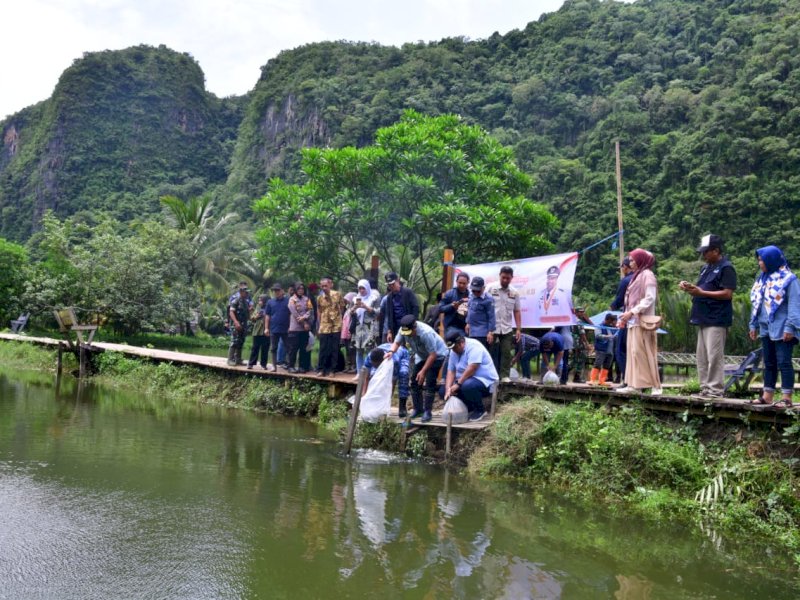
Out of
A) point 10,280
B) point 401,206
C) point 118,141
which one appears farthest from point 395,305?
point 118,141

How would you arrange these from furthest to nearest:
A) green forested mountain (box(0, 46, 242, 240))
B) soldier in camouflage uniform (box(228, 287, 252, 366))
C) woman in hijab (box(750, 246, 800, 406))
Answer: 1. green forested mountain (box(0, 46, 242, 240))
2. soldier in camouflage uniform (box(228, 287, 252, 366))
3. woman in hijab (box(750, 246, 800, 406))

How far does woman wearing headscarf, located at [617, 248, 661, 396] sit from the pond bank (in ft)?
1.03

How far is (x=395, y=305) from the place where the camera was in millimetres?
9242

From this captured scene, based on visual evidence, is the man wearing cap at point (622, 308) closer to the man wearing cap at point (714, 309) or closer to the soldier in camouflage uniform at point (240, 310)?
the man wearing cap at point (714, 309)

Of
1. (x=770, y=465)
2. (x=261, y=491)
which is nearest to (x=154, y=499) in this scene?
(x=261, y=491)

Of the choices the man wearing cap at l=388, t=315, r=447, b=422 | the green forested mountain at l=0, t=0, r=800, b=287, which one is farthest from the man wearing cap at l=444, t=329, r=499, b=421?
the green forested mountain at l=0, t=0, r=800, b=287

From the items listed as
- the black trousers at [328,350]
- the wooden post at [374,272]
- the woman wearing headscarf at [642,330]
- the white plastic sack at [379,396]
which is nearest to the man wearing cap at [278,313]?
the black trousers at [328,350]

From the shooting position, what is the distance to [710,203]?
31.5 metres

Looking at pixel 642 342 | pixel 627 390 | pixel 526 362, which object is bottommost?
pixel 627 390

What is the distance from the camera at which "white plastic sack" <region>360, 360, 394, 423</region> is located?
7957 mm

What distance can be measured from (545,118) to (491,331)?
45.3 metres

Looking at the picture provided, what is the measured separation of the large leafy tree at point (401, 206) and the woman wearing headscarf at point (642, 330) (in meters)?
8.49

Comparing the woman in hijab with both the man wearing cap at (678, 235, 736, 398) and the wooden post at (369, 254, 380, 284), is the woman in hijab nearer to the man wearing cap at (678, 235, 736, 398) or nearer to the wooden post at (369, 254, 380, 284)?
the man wearing cap at (678, 235, 736, 398)

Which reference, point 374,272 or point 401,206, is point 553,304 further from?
point 401,206
